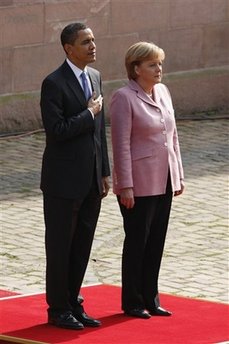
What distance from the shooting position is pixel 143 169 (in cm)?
855

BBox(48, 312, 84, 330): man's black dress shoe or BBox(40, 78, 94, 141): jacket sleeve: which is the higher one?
BBox(40, 78, 94, 141): jacket sleeve

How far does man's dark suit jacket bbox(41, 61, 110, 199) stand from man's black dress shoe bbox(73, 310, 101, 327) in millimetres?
771

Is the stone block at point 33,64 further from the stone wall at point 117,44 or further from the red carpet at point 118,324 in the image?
the red carpet at point 118,324

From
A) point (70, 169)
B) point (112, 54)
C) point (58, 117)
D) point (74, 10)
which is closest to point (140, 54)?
point (58, 117)

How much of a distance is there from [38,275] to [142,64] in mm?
2495

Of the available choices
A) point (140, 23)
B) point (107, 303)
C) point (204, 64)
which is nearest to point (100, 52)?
point (140, 23)

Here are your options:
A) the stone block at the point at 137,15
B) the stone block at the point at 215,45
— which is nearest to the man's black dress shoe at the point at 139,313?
the stone block at the point at 137,15

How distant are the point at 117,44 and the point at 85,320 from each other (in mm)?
8039

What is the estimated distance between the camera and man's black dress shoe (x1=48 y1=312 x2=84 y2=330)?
8.30 meters

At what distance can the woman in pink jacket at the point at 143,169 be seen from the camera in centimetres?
847

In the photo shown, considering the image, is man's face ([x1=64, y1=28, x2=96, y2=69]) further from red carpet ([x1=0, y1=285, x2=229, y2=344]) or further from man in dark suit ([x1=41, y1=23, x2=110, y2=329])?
red carpet ([x1=0, y1=285, x2=229, y2=344])

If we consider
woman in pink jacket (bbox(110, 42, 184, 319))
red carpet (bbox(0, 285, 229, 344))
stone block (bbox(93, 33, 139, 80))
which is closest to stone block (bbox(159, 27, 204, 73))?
stone block (bbox(93, 33, 139, 80))

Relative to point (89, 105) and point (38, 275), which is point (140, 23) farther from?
point (89, 105)

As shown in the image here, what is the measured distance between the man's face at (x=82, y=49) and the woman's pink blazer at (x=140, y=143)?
0.35m
